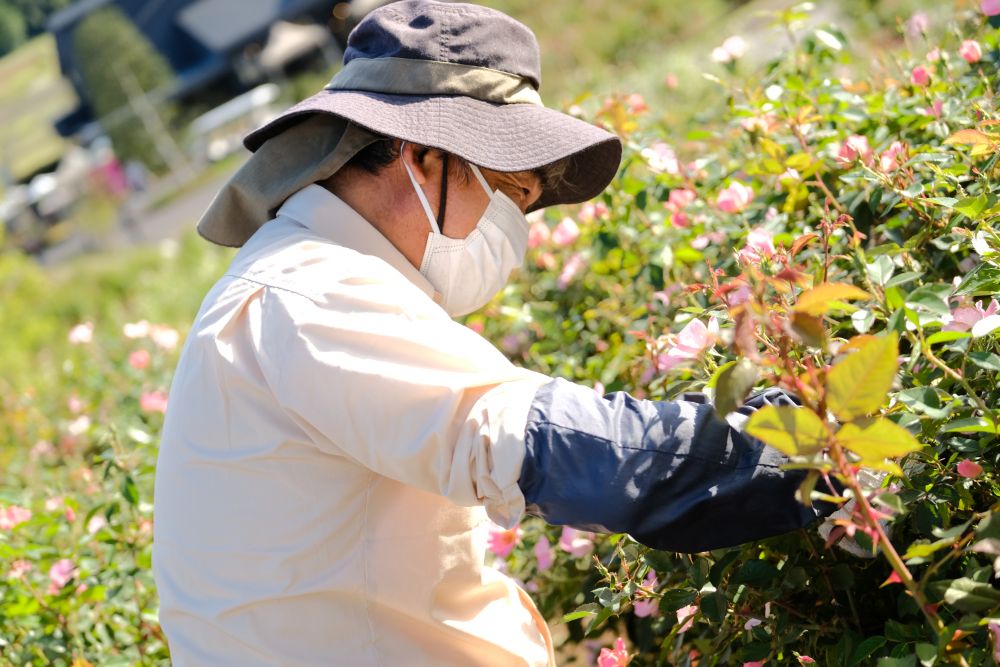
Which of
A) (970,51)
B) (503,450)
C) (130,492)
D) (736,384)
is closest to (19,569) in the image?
(130,492)

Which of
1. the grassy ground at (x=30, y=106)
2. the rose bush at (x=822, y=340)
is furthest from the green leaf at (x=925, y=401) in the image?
the grassy ground at (x=30, y=106)

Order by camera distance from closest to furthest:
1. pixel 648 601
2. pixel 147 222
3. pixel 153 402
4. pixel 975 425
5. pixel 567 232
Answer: pixel 975 425, pixel 648 601, pixel 567 232, pixel 153 402, pixel 147 222

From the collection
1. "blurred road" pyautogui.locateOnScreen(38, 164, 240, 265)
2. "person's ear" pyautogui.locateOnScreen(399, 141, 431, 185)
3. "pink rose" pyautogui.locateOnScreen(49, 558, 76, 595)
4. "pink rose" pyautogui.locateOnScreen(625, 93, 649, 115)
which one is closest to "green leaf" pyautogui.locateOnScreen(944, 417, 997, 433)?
"person's ear" pyautogui.locateOnScreen(399, 141, 431, 185)

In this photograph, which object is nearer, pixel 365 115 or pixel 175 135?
pixel 365 115

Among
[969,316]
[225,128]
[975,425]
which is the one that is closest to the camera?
[975,425]

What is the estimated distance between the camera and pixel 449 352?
1287mm

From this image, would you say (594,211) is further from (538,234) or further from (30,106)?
(30,106)

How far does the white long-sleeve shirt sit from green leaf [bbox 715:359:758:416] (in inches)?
11.4

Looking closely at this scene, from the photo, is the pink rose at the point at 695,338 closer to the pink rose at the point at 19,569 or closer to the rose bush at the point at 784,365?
the rose bush at the point at 784,365

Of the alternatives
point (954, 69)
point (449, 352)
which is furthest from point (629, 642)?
point (954, 69)

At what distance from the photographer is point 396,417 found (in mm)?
1269

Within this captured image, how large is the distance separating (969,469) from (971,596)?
21 cm

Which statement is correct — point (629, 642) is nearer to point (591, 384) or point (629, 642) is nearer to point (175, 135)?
point (591, 384)

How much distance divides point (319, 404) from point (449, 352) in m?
0.18
